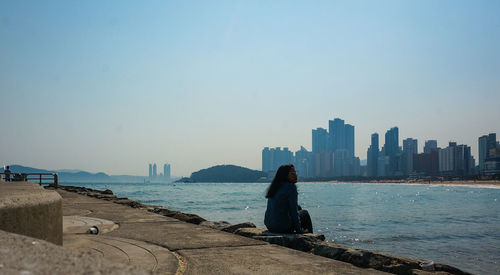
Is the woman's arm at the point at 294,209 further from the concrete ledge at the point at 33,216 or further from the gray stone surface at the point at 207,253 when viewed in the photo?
the concrete ledge at the point at 33,216

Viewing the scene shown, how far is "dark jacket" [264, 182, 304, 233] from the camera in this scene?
5859 millimetres

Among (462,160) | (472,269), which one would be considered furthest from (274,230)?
(462,160)

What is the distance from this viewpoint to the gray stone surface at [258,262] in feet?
11.5

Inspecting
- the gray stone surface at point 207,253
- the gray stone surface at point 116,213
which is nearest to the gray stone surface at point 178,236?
the gray stone surface at point 207,253

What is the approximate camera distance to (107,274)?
115cm

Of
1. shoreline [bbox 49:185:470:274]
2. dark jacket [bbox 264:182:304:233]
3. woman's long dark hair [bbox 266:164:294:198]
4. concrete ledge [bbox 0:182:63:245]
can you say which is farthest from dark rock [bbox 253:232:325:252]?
concrete ledge [bbox 0:182:63:245]

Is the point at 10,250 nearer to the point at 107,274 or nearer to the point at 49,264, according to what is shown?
the point at 49,264

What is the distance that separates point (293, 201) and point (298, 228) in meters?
0.41

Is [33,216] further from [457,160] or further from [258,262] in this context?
[457,160]

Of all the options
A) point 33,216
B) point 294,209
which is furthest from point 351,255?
point 33,216

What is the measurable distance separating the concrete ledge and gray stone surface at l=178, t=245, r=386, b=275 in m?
1.22

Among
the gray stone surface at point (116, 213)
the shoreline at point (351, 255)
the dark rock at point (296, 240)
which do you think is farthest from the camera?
the gray stone surface at point (116, 213)

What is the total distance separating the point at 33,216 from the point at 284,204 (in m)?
3.86

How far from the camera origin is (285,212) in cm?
591
